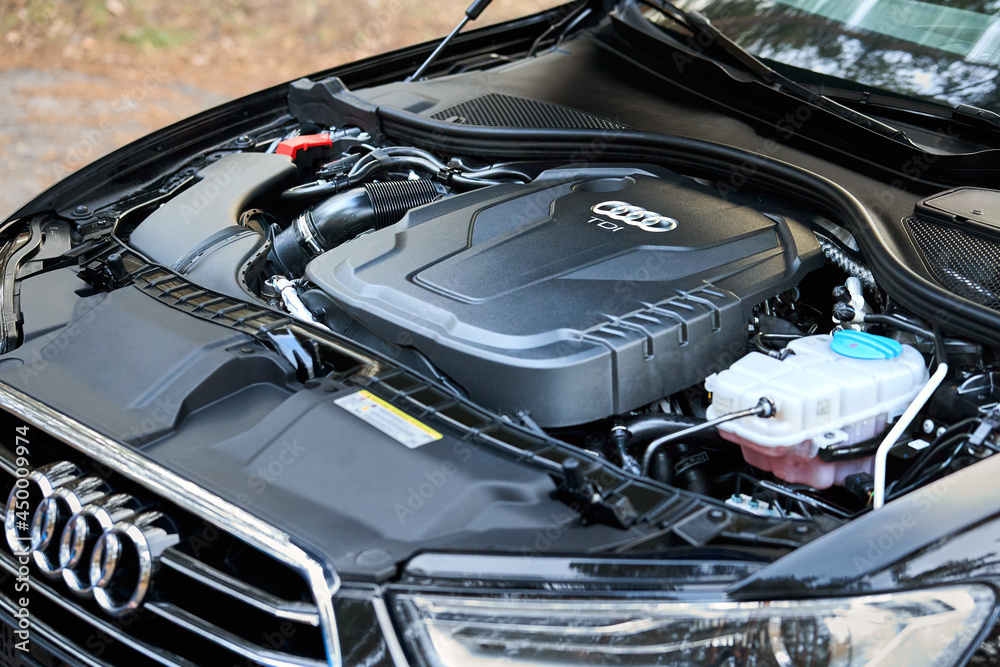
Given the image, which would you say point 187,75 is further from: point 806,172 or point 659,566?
point 659,566

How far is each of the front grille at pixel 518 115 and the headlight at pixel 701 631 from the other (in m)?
1.26

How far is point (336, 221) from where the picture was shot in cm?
198

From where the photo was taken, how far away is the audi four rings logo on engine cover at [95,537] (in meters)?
1.30

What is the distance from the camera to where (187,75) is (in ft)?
20.8

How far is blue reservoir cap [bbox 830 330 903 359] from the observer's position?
1.46 m

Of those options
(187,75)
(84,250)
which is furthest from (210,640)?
(187,75)

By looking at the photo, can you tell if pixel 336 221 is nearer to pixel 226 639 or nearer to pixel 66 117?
pixel 226 639

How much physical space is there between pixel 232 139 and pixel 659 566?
1.84 m

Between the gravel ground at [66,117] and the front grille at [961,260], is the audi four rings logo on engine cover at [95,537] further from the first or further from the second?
the gravel ground at [66,117]

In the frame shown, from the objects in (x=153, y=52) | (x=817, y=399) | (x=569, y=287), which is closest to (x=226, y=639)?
(x=569, y=287)

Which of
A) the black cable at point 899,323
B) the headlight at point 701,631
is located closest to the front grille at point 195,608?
the headlight at point 701,631

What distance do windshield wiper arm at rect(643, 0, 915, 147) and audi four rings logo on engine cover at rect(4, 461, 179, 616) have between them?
1.49 m

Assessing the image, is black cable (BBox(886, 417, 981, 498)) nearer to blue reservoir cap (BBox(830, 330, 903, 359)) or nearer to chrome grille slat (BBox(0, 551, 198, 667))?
blue reservoir cap (BBox(830, 330, 903, 359))

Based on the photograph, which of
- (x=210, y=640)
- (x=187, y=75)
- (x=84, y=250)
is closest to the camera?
(x=210, y=640)
